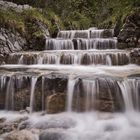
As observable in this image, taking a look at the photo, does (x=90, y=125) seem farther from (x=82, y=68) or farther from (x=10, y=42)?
(x=10, y=42)

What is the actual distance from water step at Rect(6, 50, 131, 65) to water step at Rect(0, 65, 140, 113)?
6.74ft

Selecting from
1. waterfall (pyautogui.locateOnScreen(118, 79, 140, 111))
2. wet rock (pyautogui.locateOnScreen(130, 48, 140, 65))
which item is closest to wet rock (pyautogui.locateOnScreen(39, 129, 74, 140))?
waterfall (pyautogui.locateOnScreen(118, 79, 140, 111))

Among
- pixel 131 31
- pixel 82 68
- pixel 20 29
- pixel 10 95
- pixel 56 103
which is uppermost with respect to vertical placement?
pixel 20 29

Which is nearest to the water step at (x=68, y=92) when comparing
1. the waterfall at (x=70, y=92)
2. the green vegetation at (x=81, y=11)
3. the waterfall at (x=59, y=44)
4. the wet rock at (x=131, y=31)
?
the waterfall at (x=70, y=92)

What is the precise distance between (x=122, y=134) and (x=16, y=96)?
3.40 m

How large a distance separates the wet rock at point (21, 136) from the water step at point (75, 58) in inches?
179

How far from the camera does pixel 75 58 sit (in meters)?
10.0

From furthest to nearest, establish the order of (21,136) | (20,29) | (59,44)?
(59,44) < (20,29) < (21,136)

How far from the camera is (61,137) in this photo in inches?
224

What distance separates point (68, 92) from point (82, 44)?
532cm

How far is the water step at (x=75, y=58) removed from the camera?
979cm

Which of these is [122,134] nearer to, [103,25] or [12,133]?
[12,133]

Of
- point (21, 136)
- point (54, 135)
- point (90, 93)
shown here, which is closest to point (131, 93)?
point (90, 93)

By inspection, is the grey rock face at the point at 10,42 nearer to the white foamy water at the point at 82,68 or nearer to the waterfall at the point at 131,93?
the white foamy water at the point at 82,68
